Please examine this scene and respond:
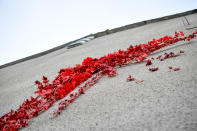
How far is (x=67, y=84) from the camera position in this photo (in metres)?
1.96

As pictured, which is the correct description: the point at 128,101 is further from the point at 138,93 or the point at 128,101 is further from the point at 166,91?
the point at 166,91

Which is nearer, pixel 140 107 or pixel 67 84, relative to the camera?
pixel 140 107

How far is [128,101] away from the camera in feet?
3.91

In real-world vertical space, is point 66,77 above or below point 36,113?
above

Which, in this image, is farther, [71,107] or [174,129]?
[71,107]

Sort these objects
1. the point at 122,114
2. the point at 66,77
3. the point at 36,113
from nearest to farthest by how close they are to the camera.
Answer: the point at 122,114 < the point at 36,113 < the point at 66,77

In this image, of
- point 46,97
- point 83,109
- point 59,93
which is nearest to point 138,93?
point 83,109

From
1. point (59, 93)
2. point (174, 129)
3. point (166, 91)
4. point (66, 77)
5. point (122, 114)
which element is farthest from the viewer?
point (66, 77)

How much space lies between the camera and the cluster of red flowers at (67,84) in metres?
1.50

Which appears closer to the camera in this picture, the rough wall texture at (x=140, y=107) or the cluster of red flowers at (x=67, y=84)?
the rough wall texture at (x=140, y=107)

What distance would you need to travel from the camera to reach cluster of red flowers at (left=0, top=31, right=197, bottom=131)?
4.93 ft

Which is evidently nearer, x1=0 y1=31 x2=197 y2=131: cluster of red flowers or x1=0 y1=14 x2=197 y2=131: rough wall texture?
x1=0 y1=14 x2=197 y2=131: rough wall texture

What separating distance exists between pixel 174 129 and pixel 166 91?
423 millimetres

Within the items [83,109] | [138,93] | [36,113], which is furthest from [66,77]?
[138,93]
